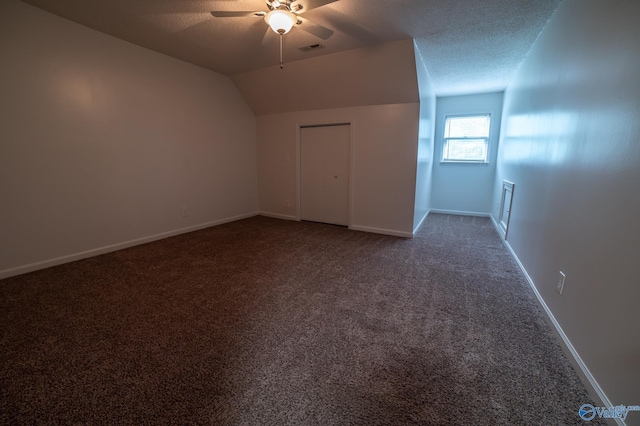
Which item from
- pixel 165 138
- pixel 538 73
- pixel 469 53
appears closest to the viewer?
pixel 538 73

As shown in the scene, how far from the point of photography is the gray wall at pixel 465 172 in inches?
207

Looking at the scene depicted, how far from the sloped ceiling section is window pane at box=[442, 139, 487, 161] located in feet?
8.34

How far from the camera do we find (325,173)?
15.6ft

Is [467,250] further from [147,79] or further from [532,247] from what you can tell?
[147,79]

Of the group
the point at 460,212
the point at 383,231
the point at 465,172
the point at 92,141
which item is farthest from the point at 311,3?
the point at 460,212

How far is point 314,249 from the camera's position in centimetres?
343

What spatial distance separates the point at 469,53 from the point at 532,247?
8.39 feet

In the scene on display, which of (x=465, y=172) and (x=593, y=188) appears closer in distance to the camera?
(x=593, y=188)

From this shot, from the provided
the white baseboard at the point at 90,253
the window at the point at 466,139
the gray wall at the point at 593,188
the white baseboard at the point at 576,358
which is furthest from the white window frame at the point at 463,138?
the white baseboard at the point at 90,253

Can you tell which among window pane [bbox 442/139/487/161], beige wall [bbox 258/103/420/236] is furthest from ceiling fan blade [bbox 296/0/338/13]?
window pane [bbox 442/139/487/161]

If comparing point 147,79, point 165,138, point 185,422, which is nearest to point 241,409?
point 185,422

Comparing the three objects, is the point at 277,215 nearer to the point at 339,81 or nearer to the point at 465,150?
the point at 339,81

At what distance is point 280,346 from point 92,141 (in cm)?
332

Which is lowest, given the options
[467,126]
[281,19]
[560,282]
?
[560,282]
